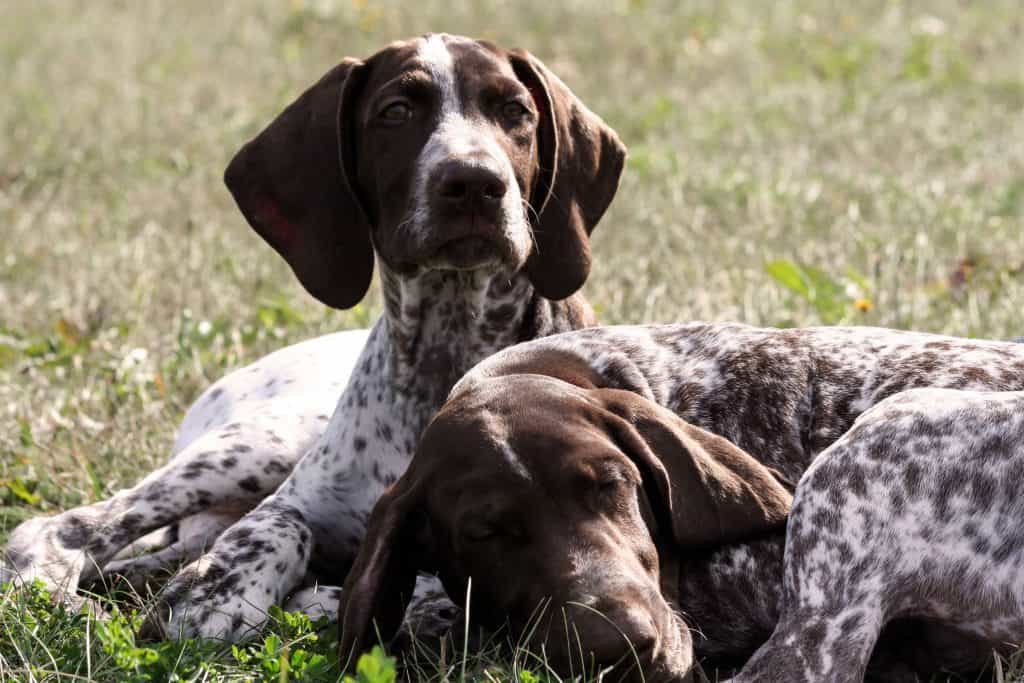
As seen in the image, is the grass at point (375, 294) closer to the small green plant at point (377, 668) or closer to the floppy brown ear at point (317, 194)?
the small green plant at point (377, 668)

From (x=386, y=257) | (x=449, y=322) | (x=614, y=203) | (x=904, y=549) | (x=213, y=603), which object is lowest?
(x=213, y=603)

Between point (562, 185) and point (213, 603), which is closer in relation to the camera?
point (213, 603)

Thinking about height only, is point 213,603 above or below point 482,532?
below

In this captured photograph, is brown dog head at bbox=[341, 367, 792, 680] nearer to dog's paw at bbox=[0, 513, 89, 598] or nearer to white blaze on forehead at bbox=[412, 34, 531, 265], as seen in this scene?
white blaze on forehead at bbox=[412, 34, 531, 265]

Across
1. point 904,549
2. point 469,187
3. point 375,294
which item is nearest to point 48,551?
point 469,187

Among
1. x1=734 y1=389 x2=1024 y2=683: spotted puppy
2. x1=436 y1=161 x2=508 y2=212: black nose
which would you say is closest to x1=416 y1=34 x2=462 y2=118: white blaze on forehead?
x1=436 y1=161 x2=508 y2=212: black nose

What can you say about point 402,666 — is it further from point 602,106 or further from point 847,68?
point 847,68

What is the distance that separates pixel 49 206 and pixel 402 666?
674 cm

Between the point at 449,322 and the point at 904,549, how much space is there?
6.69 feet

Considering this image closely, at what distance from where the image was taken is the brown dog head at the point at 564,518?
358 centimetres

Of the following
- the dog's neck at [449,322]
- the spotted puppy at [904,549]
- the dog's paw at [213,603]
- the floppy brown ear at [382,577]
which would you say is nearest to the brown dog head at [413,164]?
the dog's neck at [449,322]

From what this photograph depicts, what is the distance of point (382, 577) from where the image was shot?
152 inches

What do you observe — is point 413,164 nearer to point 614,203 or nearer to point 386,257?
point 386,257

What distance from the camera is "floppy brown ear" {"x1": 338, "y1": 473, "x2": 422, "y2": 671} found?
3.81m
